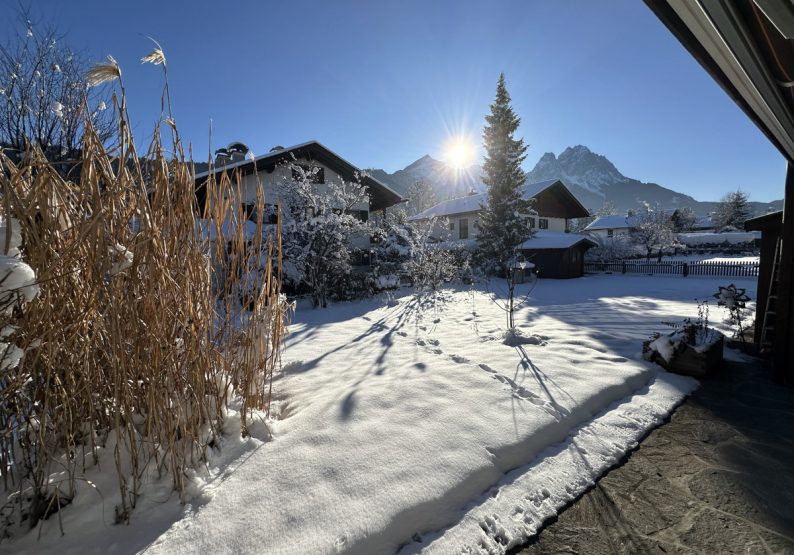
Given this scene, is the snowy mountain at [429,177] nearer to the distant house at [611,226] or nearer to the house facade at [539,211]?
the distant house at [611,226]

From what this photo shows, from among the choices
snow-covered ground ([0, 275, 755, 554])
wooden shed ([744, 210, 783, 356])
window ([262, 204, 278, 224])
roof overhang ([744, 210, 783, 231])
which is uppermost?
window ([262, 204, 278, 224])

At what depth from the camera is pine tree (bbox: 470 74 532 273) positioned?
55.8 feet

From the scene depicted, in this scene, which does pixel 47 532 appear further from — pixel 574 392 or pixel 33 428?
pixel 574 392

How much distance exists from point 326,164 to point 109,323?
13.9m

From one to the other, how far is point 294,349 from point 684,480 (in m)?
4.12

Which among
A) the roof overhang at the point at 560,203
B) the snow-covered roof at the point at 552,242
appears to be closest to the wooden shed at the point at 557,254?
the snow-covered roof at the point at 552,242

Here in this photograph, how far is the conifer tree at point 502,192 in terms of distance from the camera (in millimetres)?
17000

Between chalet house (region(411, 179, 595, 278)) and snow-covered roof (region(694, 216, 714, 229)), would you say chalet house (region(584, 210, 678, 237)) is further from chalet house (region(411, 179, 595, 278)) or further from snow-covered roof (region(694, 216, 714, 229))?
chalet house (region(411, 179, 595, 278))

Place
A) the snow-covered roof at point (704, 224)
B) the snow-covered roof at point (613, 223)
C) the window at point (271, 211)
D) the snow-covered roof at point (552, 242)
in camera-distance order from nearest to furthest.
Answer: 1. the window at point (271, 211)
2. the snow-covered roof at point (552, 242)
3. the snow-covered roof at point (613, 223)
4. the snow-covered roof at point (704, 224)

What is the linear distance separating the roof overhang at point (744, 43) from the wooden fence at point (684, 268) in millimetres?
18927

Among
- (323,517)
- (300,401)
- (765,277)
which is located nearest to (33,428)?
(323,517)

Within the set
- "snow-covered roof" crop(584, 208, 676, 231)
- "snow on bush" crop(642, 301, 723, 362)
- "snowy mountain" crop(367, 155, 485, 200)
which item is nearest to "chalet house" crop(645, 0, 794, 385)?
"snow on bush" crop(642, 301, 723, 362)

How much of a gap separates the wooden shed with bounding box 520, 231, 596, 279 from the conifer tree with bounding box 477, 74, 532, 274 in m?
0.82

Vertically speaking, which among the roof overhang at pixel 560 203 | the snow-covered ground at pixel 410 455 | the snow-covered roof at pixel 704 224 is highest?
the roof overhang at pixel 560 203
